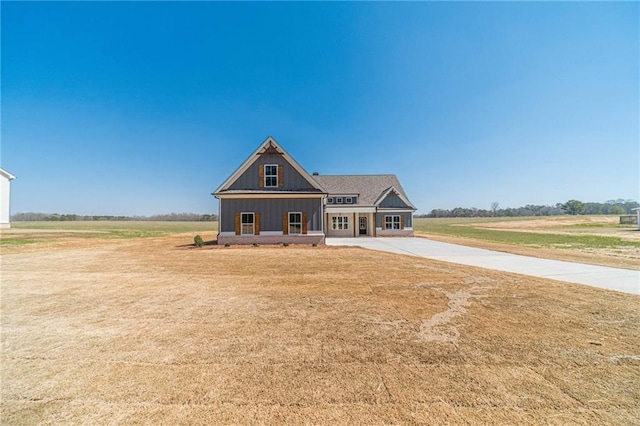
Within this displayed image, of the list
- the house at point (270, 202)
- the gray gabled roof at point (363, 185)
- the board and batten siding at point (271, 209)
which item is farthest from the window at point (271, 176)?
the gray gabled roof at point (363, 185)

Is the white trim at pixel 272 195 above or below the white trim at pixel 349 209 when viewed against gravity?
above

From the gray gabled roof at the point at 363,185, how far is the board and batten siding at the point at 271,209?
9.15m

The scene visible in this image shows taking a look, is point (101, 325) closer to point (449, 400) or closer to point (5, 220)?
point (449, 400)

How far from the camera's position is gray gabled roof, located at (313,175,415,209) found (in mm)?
29772

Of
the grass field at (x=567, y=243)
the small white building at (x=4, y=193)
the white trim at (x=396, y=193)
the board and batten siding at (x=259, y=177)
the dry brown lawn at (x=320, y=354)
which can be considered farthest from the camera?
the small white building at (x=4, y=193)

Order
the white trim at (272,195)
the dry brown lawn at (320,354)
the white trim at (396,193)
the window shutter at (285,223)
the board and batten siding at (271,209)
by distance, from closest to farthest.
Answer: the dry brown lawn at (320,354), the white trim at (272,195), the board and batten siding at (271,209), the window shutter at (285,223), the white trim at (396,193)

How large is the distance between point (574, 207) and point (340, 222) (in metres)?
140

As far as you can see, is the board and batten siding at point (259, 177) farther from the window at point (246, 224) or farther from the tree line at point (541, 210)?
the tree line at point (541, 210)

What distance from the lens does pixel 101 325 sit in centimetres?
514

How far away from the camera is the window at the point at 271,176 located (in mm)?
20312

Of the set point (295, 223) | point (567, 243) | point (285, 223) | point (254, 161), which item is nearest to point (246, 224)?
point (285, 223)

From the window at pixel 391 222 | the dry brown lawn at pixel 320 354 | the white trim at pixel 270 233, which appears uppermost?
the window at pixel 391 222

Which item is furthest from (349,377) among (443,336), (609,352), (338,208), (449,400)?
(338,208)

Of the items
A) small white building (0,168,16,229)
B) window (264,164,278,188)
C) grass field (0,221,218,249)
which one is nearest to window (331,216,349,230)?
window (264,164,278,188)
